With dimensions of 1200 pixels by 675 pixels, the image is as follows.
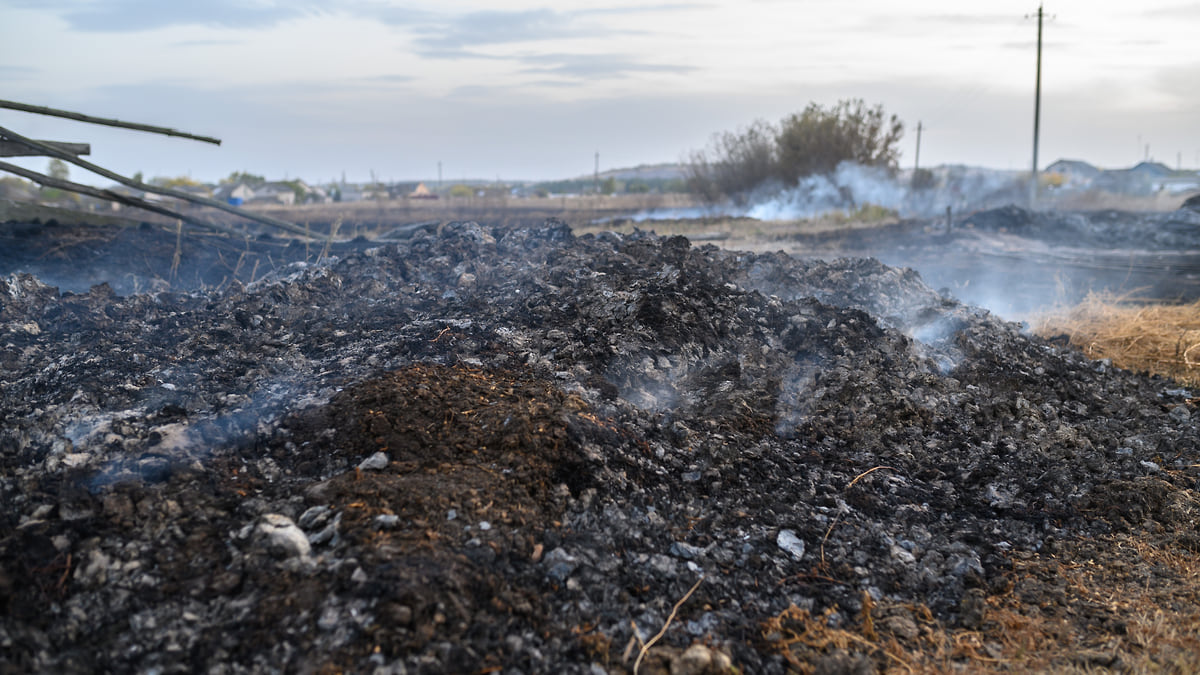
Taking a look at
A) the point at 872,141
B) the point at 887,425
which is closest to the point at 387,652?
the point at 887,425

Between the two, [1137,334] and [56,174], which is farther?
[56,174]

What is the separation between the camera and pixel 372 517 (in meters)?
2.78

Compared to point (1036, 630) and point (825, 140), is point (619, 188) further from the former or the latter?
point (1036, 630)

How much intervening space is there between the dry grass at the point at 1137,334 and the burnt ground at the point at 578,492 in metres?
0.91

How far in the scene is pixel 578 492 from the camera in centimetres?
324

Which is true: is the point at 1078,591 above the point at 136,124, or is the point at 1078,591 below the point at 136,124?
below

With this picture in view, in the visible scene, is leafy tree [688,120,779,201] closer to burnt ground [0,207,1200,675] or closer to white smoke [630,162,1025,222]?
white smoke [630,162,1025,222]

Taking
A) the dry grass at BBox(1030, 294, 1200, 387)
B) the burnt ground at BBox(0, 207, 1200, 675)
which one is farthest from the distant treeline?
the burnt ground at BBox(0, 207, 1200, 675)

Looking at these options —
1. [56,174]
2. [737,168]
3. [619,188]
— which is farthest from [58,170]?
[619,188]

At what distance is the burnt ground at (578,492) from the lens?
2.43 metres

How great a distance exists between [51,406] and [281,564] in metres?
2.30

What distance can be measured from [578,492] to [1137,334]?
705 centimetres

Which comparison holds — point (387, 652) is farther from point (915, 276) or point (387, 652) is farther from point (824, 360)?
point (915, 276)

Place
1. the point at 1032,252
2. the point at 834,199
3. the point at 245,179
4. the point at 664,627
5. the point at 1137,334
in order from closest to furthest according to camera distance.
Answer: the point at 664,627 → the point at 1137,334 → the point at 1032,252 → the point at 834,199 → the point at 245,179
